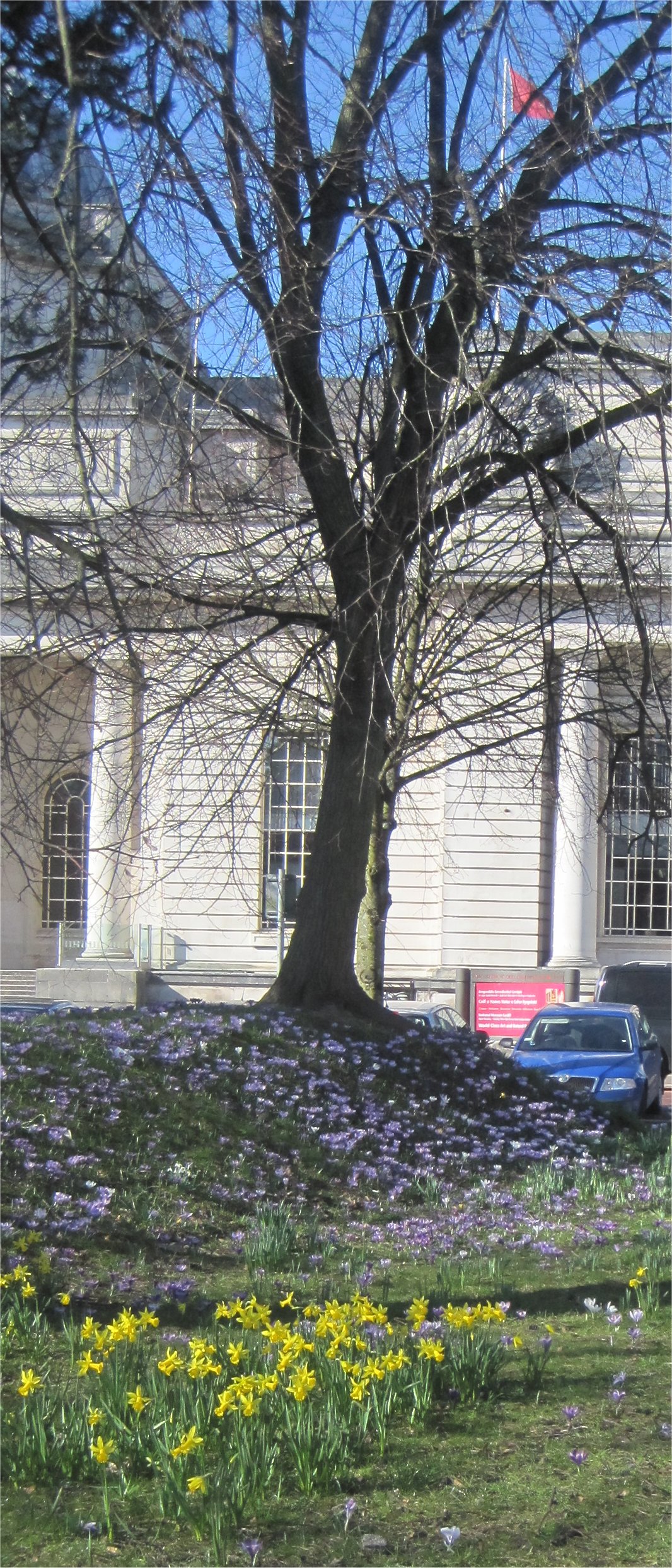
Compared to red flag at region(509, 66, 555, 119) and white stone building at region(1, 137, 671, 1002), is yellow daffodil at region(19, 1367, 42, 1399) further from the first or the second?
red flag at region(509, 66, 555, 119)

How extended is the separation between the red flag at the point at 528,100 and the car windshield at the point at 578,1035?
10.2 meters

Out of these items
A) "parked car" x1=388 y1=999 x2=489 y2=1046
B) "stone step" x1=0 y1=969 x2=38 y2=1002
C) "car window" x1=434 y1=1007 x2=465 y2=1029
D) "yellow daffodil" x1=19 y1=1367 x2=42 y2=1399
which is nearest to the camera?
"yellow daffodil" x1=19 y1=1367 x2=42 y2=1399

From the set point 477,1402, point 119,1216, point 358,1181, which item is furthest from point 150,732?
point 477,1402

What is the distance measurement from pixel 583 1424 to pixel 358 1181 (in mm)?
3408

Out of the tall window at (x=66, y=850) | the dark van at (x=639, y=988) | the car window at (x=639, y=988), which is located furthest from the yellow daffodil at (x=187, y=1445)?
the car window at (x=639, y=988)

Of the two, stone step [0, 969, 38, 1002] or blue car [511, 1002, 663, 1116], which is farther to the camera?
stone step [0, 969, 38, 1002]

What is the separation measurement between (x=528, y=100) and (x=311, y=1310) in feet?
21.5

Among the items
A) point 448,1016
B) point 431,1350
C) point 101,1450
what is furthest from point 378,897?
point 101,1450

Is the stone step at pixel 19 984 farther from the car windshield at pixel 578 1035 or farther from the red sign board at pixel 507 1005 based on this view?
the car windshield at pixel 578 1035

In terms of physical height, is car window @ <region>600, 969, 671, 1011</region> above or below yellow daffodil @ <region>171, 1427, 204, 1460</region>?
below

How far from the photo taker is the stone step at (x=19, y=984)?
30798 millimetres

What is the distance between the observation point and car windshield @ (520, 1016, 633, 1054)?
16219 millimetres

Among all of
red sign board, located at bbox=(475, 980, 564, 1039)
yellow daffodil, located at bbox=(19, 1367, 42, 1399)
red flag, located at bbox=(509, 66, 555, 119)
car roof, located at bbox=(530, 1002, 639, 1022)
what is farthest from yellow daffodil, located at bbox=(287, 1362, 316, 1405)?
red sign board, located at bbox=(475, 980, 564, 1039)

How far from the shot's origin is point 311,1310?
4.34 meters
